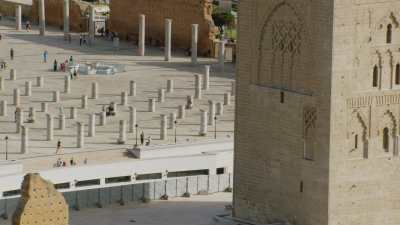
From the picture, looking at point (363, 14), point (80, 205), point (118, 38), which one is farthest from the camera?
point (118, 38)

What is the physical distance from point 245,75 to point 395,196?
4531 millimetres

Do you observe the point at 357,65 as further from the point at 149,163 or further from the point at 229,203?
the point at 149,163

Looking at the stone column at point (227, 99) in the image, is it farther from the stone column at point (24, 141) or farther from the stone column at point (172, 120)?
the stone column at point (24, 141)

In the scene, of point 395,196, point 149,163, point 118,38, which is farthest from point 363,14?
point 118,38

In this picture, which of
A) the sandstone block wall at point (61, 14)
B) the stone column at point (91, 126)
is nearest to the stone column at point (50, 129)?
the stone column at point (91, 126)

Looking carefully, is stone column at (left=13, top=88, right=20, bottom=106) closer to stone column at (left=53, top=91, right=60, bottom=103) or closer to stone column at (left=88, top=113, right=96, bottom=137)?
stone column at (left=53, top=91, right=60, bottom=103)

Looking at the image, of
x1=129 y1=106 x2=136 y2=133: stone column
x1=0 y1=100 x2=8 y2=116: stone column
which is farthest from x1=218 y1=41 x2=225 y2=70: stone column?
x1=129 y1=106 x2=136 y2=133: stone column

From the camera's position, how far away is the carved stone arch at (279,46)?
143 ft

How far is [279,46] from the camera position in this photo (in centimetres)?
4416

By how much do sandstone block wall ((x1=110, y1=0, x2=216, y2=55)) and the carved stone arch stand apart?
116ft

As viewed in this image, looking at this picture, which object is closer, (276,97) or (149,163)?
(276,97)

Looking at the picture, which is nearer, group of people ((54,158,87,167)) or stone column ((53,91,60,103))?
group of people ((54,158,87,167))

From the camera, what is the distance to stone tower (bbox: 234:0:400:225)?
140 ft

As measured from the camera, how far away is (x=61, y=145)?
186 feet
